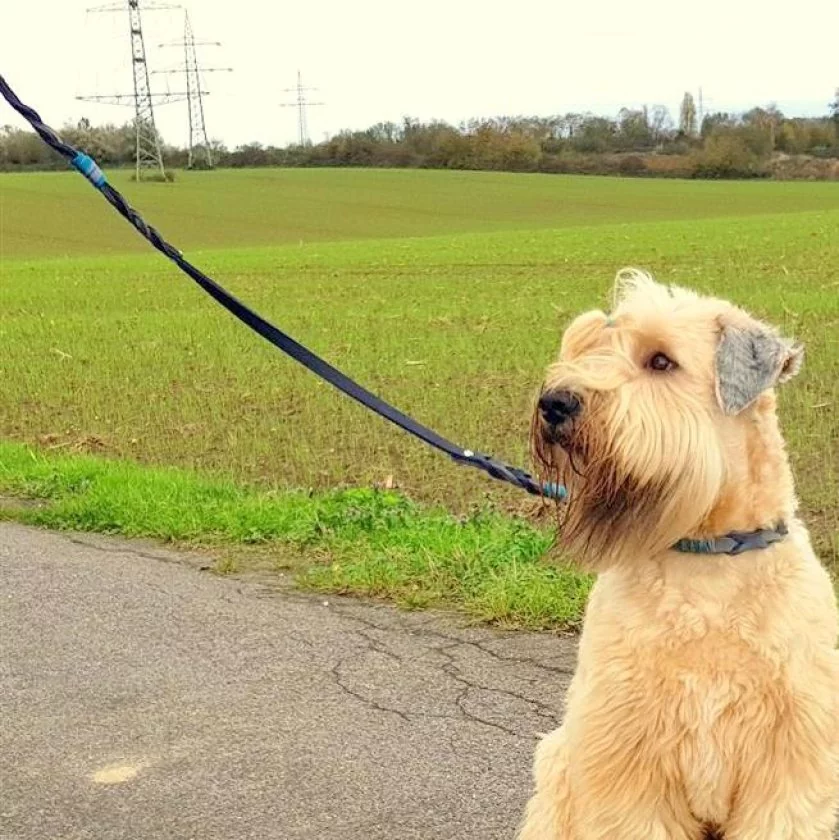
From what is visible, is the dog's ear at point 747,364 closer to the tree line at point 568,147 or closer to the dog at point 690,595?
the dog at point 690,595

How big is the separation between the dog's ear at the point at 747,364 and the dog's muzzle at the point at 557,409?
1.23ft

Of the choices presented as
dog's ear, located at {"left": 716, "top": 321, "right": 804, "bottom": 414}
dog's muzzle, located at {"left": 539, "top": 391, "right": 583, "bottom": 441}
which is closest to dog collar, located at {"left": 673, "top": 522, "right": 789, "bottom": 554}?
dog's ear, located at {"left": 716, "top": 321, "right": 804, "bottom": 414}

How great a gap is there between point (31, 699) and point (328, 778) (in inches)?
59.0

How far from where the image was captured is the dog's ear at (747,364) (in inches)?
125

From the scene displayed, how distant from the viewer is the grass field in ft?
33.6

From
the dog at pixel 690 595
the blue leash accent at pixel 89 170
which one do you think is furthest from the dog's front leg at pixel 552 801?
the blue leash accent at pixel 89 170

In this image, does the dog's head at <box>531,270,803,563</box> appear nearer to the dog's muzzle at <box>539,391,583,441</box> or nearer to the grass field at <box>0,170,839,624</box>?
the dog's muzzle at <box>539,391,583,441</box>

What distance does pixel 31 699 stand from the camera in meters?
5.05

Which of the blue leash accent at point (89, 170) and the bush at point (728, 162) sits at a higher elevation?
the blue leash accent at point (89, 170)

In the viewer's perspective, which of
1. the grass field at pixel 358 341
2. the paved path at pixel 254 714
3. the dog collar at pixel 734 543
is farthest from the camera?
the grass field at pixel 358 341

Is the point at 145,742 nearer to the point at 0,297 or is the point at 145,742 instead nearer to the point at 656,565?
the point at 656,565

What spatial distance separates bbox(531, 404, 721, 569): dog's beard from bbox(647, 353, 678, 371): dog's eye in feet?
0.61

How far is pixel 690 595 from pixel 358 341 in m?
14.9

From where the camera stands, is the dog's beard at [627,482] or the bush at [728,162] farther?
the bush at [728,162]
